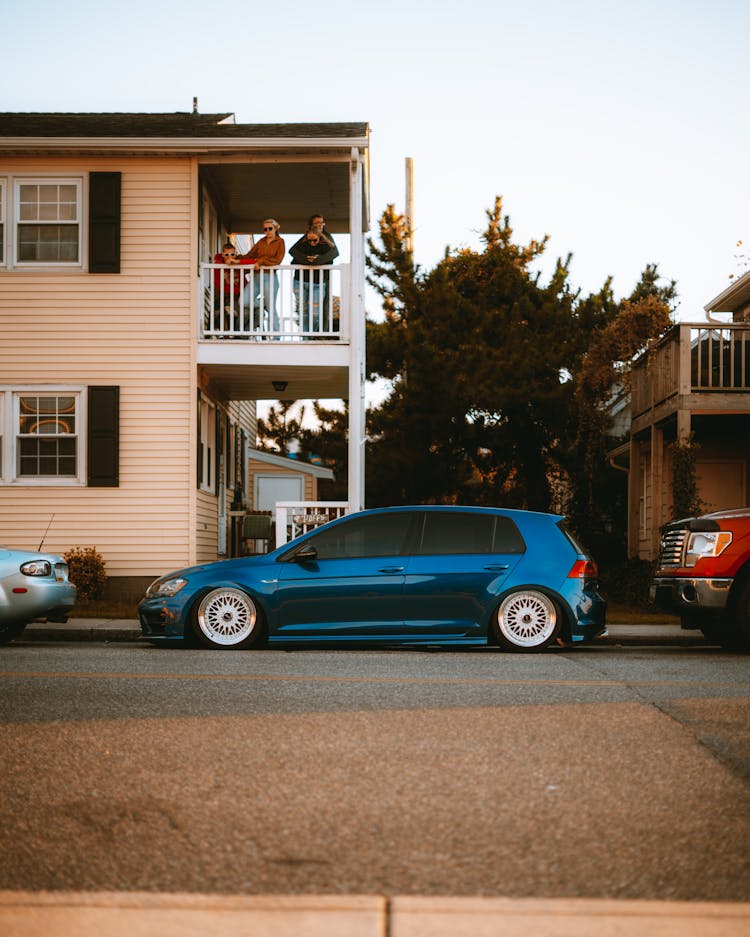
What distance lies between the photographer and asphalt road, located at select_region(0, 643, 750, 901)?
174 inches

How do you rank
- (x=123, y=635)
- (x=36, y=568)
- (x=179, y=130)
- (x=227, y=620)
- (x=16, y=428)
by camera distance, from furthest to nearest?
1. (x=179, y=130)
2. (x=16, y=428)
3. (x=123, y=635)
4. (x=36, y=568)
5. (x=227, y=620)

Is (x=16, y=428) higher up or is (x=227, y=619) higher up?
(x=16, y=428)

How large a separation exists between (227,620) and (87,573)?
680 centimetres

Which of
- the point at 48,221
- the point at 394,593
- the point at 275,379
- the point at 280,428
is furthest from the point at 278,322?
the point at 280,428

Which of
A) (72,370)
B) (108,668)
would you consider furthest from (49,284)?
(108,668)

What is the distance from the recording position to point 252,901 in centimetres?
404

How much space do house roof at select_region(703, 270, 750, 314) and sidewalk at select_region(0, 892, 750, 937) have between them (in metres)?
21.0

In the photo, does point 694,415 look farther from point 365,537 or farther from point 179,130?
point 365,537

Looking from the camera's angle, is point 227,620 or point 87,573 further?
point 87,573

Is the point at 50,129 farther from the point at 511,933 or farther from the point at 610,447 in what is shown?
the point at 511,933

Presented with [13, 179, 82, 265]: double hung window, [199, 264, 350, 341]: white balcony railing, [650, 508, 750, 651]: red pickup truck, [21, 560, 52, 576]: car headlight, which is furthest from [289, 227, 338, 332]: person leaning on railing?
[650, 508, 750, 651]: red pickup truck

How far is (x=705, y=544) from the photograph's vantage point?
12586mm

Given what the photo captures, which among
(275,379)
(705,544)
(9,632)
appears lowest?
(9,632)

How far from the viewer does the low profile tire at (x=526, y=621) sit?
12367mm
